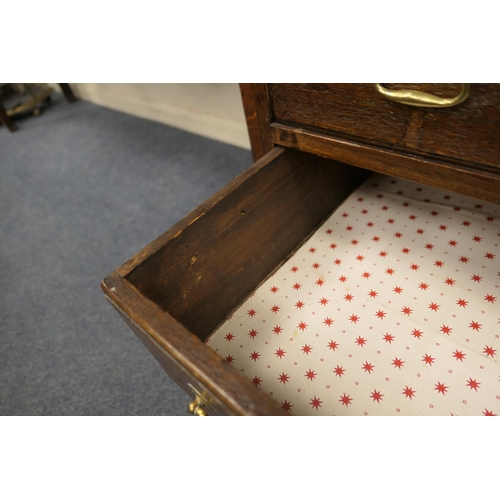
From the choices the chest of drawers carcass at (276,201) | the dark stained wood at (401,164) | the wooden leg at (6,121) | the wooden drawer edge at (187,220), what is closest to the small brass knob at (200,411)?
the chest of drawers carcass at (276,201)

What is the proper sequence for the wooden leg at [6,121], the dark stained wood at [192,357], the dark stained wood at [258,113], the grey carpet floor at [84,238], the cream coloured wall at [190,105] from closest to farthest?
the dark stained wood at [192,357] → the dark stained wood at [258,113] → the grey carpet floor at [84,238] → the cream coloured wall at [190,105] → the wooden leg at [6,121]

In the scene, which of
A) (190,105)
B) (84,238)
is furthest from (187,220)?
(190,105)

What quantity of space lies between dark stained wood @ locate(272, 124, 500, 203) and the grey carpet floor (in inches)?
22.4

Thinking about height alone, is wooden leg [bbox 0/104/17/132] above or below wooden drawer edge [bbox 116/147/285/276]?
below

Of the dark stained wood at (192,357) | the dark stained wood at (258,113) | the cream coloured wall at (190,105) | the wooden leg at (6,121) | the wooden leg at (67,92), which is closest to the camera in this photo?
the dark stained wood at (192,357)

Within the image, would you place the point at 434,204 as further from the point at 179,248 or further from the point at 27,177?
the point at 27,177

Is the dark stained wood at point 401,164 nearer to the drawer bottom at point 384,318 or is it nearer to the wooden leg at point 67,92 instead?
the drawer bottom at point 384,318

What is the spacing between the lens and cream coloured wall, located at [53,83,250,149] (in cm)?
127

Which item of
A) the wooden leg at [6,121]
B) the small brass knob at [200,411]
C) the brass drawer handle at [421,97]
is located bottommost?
the wooden leg at [6,121]

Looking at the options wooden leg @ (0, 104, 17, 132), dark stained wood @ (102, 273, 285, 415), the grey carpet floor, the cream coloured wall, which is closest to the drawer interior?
dark stained wood @ (102, 273, 285, 415)

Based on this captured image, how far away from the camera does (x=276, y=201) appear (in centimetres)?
53

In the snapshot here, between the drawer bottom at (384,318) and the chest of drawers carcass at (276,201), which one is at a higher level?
the chest of drawers carcass at (276,201)

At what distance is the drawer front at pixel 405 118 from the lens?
326 millimetres

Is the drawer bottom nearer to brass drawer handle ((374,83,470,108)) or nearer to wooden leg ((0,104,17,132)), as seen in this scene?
brass drawer handle ((374,83,470,108))
